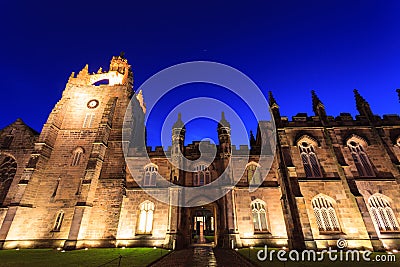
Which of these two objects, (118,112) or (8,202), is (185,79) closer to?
(118,112)

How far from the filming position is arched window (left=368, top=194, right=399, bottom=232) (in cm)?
1606

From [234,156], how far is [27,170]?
65.9 ft

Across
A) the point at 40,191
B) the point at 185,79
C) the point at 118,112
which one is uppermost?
the point at 118,112

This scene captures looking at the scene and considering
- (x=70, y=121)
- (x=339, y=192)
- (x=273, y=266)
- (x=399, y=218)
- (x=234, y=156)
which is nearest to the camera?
(x=273, y=266)

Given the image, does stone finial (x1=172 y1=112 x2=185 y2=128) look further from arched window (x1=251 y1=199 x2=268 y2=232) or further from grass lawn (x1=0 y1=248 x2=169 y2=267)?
grass lawn (x1=0 y1=248 x2=169 y2=267)

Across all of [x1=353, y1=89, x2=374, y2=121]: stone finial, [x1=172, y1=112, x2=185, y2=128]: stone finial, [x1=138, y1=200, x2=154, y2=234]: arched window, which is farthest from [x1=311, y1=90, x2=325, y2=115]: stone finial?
[x1=138, y1=200, x2=154, y2=234]: arched window

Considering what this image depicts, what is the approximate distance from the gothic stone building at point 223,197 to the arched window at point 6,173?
0.10m

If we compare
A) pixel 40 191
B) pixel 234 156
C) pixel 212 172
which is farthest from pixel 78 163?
pixel 234 156

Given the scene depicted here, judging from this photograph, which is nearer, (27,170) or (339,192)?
(339,192)

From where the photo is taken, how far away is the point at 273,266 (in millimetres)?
9234

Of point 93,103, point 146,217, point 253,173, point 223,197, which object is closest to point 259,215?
point 223,197

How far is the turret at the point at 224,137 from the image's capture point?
20109 millimetres

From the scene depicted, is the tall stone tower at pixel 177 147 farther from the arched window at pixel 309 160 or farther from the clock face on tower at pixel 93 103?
the arched window at pixel 309 160

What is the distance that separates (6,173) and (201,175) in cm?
2033
